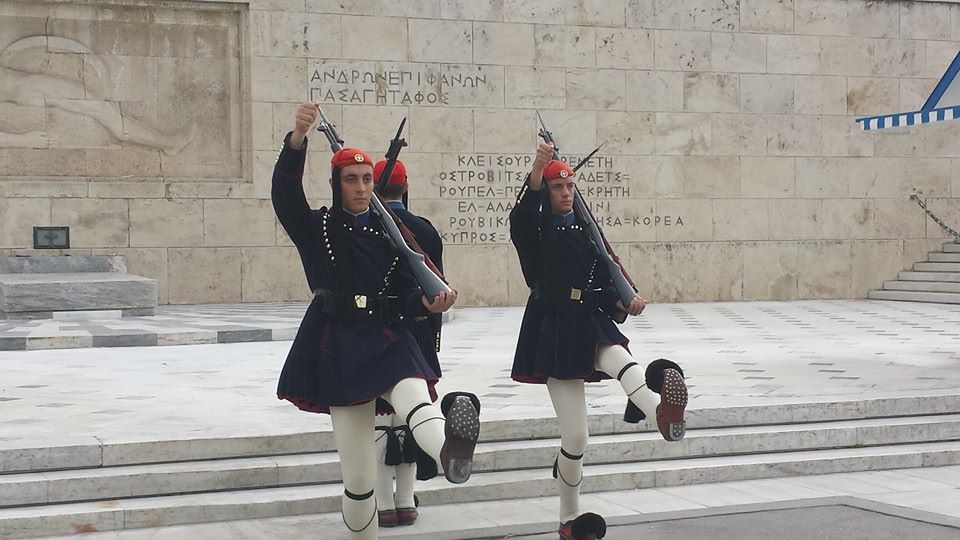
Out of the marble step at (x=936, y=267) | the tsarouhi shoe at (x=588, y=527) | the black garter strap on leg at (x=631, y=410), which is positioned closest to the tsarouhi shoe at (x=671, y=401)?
the black garter strap on leg at (x=631, y=410)

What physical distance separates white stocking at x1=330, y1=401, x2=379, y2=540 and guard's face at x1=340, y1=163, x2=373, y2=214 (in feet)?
2.58

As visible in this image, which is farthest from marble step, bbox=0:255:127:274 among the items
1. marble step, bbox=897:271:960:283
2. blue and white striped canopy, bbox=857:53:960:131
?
marble step, bbox=897:271:960:283

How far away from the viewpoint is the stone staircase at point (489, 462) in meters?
5.94

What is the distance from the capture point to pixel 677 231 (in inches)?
693

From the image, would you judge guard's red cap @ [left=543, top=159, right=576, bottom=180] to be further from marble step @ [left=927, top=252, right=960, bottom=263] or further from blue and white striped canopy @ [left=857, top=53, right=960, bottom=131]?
marble step @ [left=927, top=252, right=960, bottom=263]

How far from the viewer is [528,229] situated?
5.68 m

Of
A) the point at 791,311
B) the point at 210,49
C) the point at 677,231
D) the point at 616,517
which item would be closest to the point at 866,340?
the point at 791,311

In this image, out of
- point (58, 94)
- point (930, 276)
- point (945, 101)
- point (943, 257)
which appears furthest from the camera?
point (943, 257)

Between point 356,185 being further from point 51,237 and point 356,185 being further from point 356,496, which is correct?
point 51,237

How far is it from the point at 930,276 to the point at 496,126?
6.81m

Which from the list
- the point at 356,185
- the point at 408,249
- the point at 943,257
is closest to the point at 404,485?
the point at 408,249

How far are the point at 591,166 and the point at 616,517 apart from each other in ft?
37.7

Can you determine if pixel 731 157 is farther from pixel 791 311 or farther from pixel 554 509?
pixel 554 509

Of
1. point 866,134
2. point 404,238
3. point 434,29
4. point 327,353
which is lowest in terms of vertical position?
point 327,353
